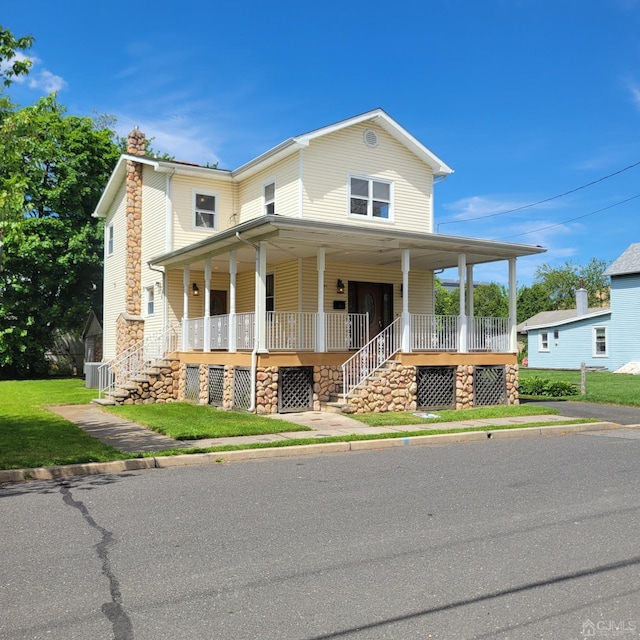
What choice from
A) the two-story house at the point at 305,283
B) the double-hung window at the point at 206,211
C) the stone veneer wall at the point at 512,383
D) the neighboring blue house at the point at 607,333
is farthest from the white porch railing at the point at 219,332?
the neighboring blue house at the point at 607,333

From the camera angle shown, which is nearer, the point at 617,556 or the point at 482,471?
the point at 617,556

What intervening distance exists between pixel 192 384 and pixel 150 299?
5421 mm

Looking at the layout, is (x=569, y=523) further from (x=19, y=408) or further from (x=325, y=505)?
(x=19, y=408)

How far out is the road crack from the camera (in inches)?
159

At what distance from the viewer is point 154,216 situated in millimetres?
22891

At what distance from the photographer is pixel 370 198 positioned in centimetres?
2053

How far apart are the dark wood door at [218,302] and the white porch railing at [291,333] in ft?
17.9

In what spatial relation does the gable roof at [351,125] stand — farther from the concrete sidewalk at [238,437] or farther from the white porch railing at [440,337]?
the concrete sidewalk at [238,437]

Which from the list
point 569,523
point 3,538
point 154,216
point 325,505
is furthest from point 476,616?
point 154,216

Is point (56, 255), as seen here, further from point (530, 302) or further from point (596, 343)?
point (530, 302)

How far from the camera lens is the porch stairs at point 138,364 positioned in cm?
1917

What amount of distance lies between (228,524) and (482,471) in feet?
13.9

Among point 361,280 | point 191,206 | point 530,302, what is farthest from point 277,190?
point 530,302

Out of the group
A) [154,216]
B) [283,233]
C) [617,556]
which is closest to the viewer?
[617,556]
